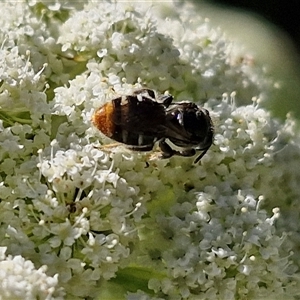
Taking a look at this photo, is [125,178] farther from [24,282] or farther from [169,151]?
[24,282]

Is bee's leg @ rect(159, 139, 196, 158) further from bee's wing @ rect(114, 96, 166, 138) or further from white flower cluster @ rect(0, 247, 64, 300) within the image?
white flower cluster @ rect(0, 247, 64, 300)

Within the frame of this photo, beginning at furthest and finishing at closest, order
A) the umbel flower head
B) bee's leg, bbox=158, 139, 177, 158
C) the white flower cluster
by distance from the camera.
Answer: bee's leg, bbox=158, 139, 177, 158 → the umbel flower head → the white flower cluster

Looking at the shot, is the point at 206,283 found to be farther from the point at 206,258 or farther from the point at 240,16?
→ the point at 240,16

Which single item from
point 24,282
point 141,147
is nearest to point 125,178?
point 141,147

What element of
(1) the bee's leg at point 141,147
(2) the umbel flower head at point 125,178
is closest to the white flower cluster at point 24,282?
(2) the umbel flower head at point 125,178

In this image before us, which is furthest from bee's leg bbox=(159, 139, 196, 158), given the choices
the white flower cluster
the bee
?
the white flower cluster

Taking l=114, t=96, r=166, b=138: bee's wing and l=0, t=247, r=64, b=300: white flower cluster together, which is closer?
l=0, t=247, r=64, b=300: white flower cluster

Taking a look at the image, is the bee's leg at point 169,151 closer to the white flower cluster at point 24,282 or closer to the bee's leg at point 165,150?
the bee's leg at point 165,150
